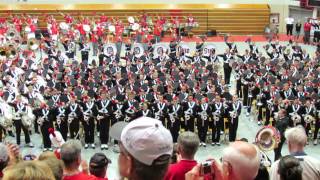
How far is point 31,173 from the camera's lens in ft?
9.77

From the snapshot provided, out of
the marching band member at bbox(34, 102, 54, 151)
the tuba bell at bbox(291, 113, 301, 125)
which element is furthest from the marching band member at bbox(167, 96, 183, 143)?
the marching band member at bbox(34, 102, 54, 151)

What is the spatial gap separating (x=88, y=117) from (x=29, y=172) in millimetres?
10270

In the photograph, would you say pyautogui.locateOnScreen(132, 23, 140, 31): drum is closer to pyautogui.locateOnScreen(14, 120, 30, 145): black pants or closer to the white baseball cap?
pyautogui.locateOnScreen(14, 120, 30, 145): black pants

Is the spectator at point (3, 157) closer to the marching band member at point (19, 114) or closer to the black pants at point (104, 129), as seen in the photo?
the black pants at point (104, 129)

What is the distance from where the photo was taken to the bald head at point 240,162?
3625mm

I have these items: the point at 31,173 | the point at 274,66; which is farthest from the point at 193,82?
the point at 31,173

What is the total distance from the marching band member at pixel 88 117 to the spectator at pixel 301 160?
8580 mm

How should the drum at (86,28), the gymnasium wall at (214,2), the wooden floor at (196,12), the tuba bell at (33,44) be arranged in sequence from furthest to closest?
the gymnasium wall at (214,2) → the wooden floor at (196,12) → the drum at (86,28) → the tuba bell at (33,44)

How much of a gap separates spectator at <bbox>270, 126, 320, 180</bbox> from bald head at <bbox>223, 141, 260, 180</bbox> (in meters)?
1.11

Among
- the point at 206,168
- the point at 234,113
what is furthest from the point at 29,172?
the point at 234,113

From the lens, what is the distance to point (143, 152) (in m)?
2.74

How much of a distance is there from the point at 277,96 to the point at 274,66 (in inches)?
152

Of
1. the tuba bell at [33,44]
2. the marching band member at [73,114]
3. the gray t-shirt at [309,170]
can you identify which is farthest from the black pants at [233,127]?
the tuba bell at [33,44]

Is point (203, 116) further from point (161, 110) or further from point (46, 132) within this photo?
point (46, 132)
